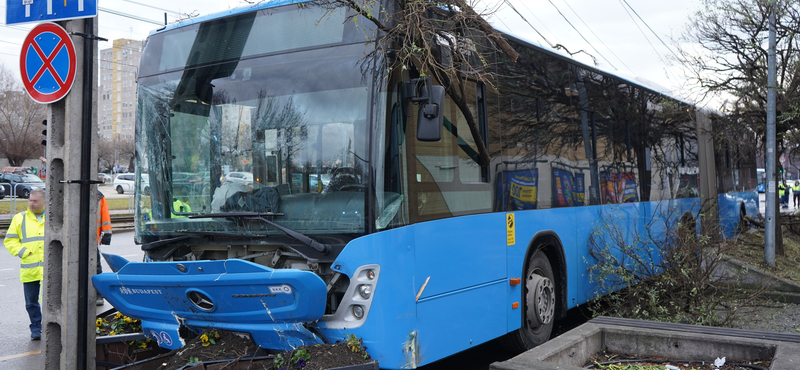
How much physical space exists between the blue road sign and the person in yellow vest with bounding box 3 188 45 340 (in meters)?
2.96

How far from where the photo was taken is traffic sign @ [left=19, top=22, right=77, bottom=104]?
534 cm

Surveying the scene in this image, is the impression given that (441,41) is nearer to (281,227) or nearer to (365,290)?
(281,227)

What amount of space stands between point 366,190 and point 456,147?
116 cm

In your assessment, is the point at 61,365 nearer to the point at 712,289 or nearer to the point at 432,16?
the point at 432,16

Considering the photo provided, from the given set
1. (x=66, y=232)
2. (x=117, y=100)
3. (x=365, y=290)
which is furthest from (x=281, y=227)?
(x=117, y=100)

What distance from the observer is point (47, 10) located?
5336mm

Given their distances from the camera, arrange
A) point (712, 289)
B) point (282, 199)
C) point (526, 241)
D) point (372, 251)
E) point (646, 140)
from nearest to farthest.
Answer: point (372, 251) < point (282, 199) < point (526, 241) < point (712, 289) < point (646, 140)

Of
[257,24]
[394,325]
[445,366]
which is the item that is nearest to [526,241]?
[445,366]

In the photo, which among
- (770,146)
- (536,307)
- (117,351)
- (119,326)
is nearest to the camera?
(117,351)

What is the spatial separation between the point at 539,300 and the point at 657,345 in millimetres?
1989

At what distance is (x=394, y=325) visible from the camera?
4867 millimetres

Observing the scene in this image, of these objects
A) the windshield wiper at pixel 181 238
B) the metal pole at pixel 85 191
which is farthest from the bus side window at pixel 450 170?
the metal pole at pixel 85 191

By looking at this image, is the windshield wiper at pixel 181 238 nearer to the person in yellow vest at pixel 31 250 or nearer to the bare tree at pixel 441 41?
the bare tree at pixel 441 41

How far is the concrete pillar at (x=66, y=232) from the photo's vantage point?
5.39 m
